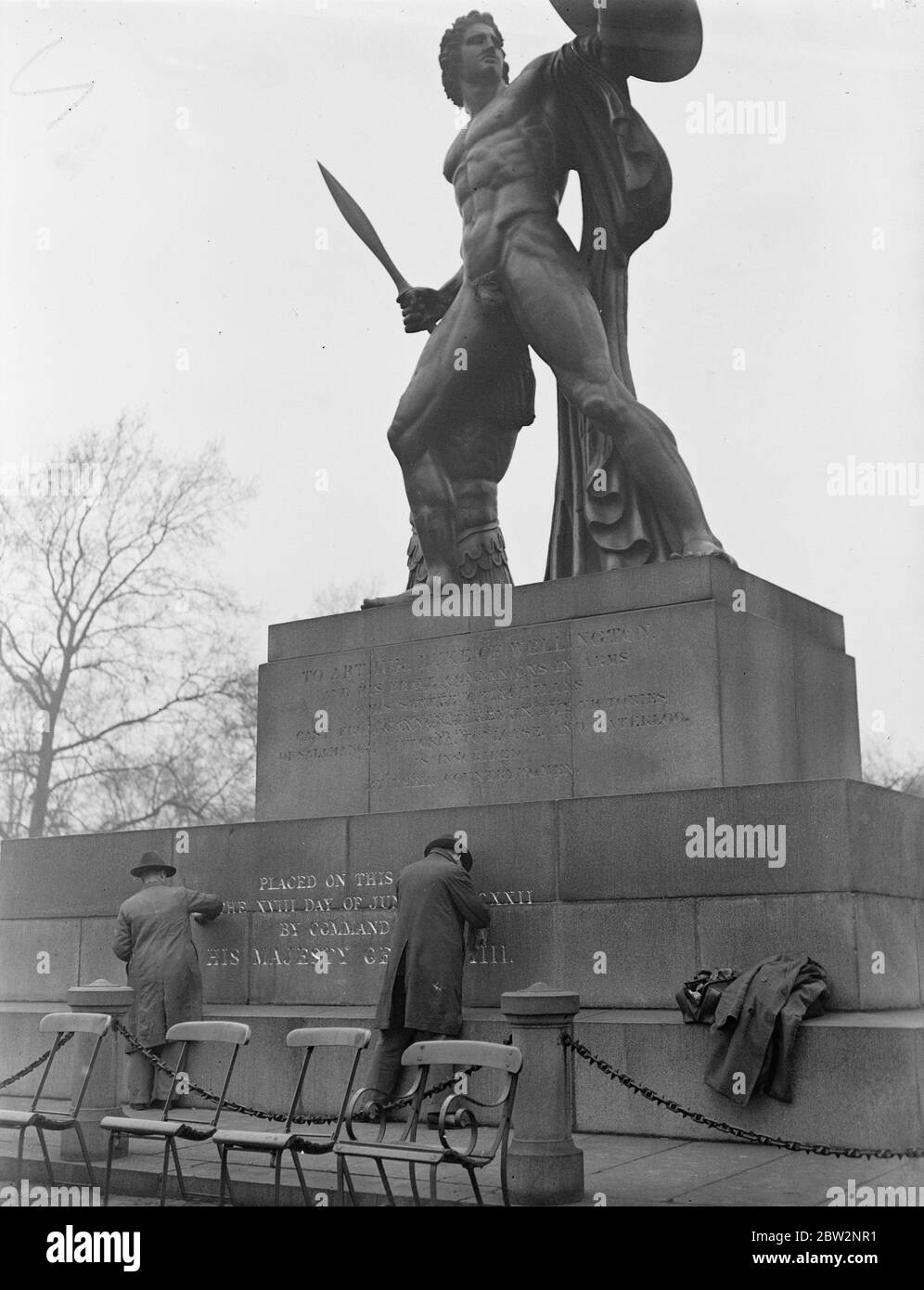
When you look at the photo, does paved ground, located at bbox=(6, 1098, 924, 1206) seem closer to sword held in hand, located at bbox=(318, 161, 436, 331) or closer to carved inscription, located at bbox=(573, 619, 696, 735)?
carved inscription, located at bbox=(573, 619, 696, 735)

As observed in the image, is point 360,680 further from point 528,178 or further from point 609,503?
point 528,178

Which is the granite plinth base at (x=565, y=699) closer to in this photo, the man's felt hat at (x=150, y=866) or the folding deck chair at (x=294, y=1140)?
the man's felt hat at (x=150, y=866)

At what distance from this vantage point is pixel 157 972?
33.8 feet

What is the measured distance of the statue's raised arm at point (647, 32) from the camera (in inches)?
440

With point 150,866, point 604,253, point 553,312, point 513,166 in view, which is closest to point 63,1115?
point 150,866

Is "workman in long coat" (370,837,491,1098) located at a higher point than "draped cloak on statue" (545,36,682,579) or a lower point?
lower

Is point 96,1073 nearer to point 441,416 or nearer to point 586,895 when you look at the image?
point 586,895

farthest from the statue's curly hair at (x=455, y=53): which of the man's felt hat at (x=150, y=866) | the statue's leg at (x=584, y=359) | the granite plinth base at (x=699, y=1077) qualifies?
the granite plinth base at (x=699, y=1077)

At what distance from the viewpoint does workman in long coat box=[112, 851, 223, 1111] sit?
10180 mm

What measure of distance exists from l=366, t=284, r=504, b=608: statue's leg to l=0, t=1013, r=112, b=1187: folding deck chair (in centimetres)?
481

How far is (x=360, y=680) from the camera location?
11898 mm

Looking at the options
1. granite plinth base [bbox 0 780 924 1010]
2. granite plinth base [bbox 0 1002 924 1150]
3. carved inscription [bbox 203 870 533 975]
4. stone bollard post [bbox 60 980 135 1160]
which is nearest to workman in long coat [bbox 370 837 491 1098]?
granite plinth base [bbox 0 1002 924 1150]

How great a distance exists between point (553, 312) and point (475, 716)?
10.5 ft

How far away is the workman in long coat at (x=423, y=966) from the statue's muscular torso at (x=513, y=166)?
5.49m
